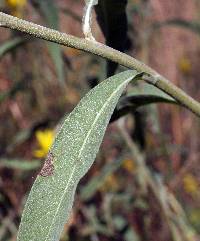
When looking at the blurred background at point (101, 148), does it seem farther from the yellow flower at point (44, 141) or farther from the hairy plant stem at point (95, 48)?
the hairy plant stem at point (95, 48)

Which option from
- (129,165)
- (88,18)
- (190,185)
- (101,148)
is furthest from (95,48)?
(190,185)

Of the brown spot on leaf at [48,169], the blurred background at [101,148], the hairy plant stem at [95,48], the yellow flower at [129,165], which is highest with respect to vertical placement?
the hairy plant stem at [95,48]

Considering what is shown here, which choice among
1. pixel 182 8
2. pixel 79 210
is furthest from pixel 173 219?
pixel 182 8

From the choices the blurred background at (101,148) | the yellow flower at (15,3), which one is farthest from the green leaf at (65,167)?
the yellow flower at (15,3)

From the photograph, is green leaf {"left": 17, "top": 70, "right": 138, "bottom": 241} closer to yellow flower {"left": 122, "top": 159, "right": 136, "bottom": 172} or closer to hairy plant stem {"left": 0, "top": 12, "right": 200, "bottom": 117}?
hairy plant stem {"left": 0, "top": 12, "right": 200, "bottom": 117}

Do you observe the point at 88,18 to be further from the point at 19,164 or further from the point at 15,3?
the point at 15,3

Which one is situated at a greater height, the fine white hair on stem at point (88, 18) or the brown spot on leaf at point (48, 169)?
the fine white hair on stem at point (88, 18)

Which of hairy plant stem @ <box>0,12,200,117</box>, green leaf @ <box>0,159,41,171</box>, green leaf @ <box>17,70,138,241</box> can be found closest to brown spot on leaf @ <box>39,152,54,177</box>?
green leaf @ <box>17,70,138,241</box>
